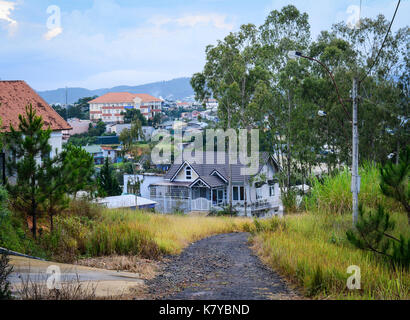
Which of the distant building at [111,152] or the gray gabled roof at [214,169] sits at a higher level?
the distant building at [111,152]

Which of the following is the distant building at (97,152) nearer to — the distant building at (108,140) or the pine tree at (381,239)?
the distant building at (108,140)

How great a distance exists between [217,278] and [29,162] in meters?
5.47

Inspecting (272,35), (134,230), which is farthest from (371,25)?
(134,230)

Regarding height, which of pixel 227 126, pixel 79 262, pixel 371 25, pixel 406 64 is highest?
pixel 371 25

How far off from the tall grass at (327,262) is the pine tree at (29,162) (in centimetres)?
596

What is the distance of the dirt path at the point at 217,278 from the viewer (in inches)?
297

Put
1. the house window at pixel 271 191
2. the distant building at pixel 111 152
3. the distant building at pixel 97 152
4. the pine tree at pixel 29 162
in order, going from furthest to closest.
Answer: the distant building at pixel 111 152, the distant building at pixel 97 152, the house window at pixel 271 191, the pine tree at pixel 29 162

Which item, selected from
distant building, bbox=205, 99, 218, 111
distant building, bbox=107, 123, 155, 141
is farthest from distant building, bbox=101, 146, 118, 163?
distant building, bbox=205, 99, 218, 111

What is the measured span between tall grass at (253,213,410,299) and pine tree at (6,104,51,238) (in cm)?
596

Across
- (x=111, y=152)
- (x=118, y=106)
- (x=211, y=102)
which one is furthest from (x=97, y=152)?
(x=118, y=106)

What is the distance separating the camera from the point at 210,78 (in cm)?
3656

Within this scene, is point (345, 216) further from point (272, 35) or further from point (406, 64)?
point (272, 35)

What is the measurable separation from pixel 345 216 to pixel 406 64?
67.5 ft

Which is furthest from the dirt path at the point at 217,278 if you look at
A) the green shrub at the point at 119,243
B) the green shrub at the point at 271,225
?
the green shrub at the point at 271,225
